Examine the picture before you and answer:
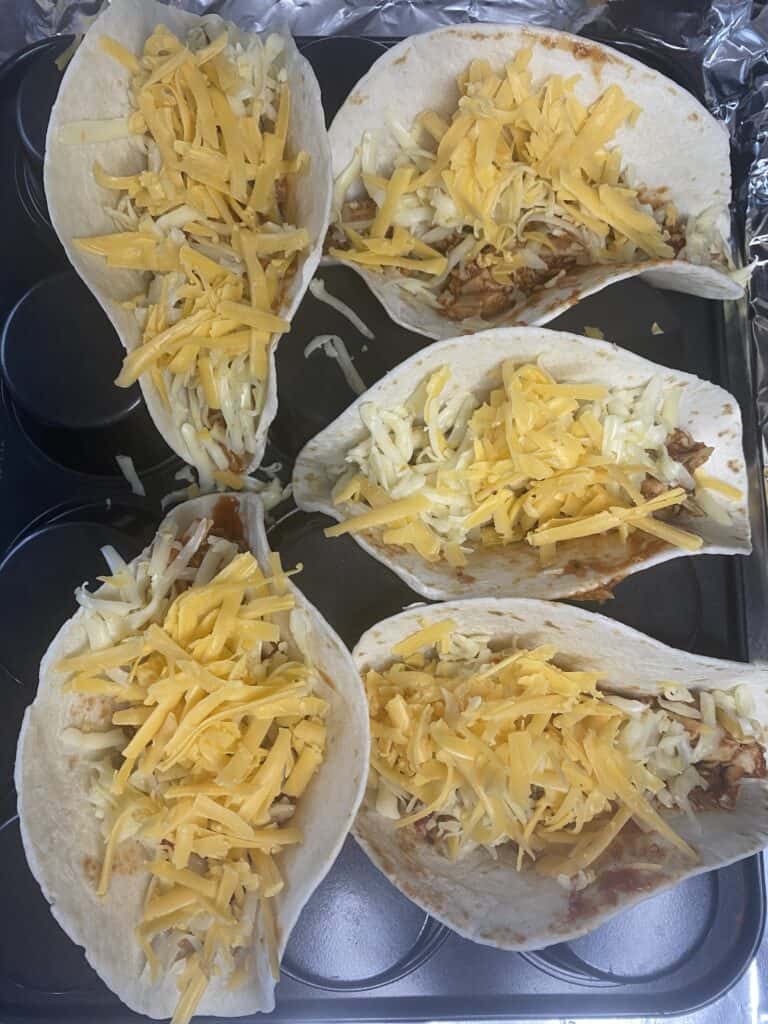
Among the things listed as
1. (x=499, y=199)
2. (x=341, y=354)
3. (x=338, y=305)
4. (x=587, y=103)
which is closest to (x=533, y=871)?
(x=341, y=354)

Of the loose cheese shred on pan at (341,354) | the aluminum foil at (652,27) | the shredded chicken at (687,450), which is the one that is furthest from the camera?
the aluminum foil at (652,27)

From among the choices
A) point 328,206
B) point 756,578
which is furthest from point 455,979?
point 328,206

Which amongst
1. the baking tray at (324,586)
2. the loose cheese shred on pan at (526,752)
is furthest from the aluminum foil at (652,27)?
the loose cheese shred on pan at (526,752)

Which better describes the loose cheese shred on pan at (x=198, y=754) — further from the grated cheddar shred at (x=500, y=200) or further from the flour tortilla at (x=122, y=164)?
the grated cheddar shred at (x=500, y=200)

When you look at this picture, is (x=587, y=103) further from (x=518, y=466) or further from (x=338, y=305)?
(x=518, y=466)

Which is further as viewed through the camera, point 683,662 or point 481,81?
point 481,81

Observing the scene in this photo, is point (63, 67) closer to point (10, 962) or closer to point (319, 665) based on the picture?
point (319, 665)
